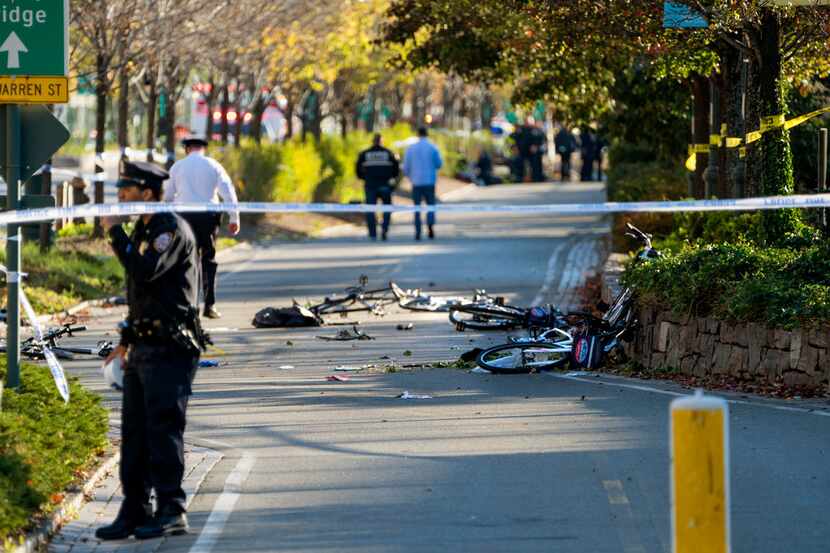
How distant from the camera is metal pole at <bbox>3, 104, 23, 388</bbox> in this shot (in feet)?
31.3

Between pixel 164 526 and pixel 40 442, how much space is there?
3.58ft

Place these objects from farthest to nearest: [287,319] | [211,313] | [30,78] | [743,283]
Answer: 1. [211,313]
2. [287,319]
3. [743,283]
4. [30,78]

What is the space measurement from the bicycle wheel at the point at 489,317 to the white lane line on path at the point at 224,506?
5593mm

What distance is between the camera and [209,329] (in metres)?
16.2

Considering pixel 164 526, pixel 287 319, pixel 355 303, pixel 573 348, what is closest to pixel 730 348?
pixel 573 348

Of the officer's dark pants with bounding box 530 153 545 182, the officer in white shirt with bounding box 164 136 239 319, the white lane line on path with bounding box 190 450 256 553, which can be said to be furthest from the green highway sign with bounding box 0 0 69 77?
the officer's dark pants with bounding box 530 153 545 182

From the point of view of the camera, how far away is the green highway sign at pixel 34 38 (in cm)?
997

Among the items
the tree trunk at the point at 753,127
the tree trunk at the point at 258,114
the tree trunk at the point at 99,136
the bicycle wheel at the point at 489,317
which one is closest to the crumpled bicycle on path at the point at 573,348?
the bicycle wheel at the point at 489,317

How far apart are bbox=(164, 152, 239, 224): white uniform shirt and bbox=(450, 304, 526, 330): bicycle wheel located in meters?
2.64

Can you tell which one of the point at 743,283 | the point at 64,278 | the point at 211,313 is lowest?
the point at 211,313

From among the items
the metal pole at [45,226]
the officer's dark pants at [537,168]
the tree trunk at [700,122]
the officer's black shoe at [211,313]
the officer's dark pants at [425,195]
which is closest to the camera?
the officer's black shoe at [211,313]

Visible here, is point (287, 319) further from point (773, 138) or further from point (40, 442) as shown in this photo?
point (40, 442)

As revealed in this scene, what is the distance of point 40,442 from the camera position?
8461mm

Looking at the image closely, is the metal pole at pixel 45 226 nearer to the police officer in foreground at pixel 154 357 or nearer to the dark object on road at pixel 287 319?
the dark object on road at pixel 287 319
